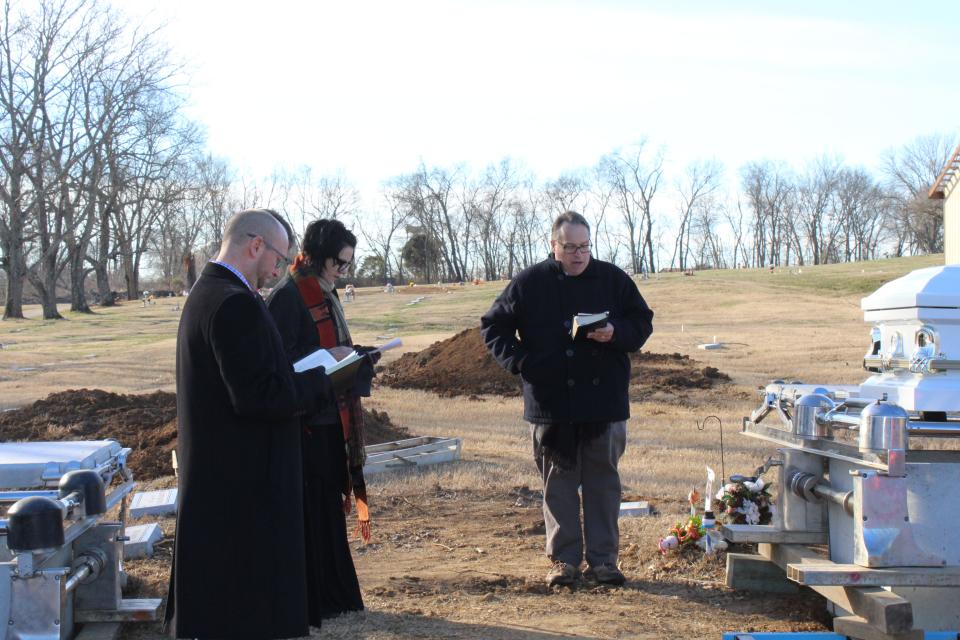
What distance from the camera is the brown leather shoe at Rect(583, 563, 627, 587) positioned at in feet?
17.0

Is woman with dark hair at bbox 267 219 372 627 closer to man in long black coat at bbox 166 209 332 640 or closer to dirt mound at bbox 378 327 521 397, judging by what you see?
man in long black coat at bbox 166 209 332 640

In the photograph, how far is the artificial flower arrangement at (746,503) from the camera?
5348 millimetres

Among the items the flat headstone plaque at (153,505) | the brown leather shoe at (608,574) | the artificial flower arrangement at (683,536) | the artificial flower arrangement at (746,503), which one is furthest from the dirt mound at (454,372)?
the brown leather shoe at (608,574)

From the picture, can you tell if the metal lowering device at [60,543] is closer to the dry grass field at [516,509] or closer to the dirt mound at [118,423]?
the dry grass field at [516,509]

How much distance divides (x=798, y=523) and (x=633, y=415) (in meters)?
8.82

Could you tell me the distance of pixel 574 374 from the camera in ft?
17.1

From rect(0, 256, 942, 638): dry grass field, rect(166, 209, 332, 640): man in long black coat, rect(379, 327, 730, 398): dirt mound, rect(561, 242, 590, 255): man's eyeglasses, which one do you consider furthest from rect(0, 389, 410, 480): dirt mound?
rect(166, 209, 332, 640): man in long black coat

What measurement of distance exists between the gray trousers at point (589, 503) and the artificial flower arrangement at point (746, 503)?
0.61 meters

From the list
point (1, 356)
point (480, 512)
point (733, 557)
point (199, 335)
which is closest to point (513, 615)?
point (733, 557)

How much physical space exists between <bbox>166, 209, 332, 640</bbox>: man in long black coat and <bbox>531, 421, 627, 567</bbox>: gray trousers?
2.07m

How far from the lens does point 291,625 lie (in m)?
3.51

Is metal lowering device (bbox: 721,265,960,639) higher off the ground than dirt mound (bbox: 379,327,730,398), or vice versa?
metal lowering device (bbox: 721,265,960,639)

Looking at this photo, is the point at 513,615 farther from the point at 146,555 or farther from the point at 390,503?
A: the point at 390,503

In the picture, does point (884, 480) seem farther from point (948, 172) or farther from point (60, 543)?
point (948, 172)
